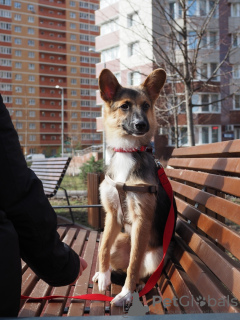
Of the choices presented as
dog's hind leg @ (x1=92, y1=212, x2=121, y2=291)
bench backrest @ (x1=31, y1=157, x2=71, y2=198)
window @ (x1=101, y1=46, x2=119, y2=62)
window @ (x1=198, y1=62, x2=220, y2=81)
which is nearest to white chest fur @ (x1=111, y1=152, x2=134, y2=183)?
dog's hind leg @ (x1=92, y1=212, x2=121, y2=291)

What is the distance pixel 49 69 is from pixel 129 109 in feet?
254

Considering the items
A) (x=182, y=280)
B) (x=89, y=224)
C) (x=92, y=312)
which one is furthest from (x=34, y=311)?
(x=89, y=224)

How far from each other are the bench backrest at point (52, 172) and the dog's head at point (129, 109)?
3479 mm

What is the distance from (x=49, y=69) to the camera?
7656 centimetres

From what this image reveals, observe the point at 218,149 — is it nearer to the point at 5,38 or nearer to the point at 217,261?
the point at 217,261

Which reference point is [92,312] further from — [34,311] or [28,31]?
[28,31]

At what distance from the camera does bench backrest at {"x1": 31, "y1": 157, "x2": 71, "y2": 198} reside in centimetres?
Answer: 639

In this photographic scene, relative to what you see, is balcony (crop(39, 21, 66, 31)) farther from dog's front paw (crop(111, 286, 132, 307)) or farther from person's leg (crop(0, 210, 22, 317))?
person's leg (crop(0, 210, 22, 317))

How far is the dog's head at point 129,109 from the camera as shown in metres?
2.84

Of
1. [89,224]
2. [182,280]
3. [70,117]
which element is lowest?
[89,224]

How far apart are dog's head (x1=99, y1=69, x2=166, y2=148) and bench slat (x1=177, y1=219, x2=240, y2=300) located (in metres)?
0.85

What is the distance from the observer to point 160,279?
2.49 m

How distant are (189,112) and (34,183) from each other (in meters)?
7.41

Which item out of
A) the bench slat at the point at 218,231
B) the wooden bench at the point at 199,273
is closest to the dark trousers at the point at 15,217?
the wooden bench at the point at 199,273
